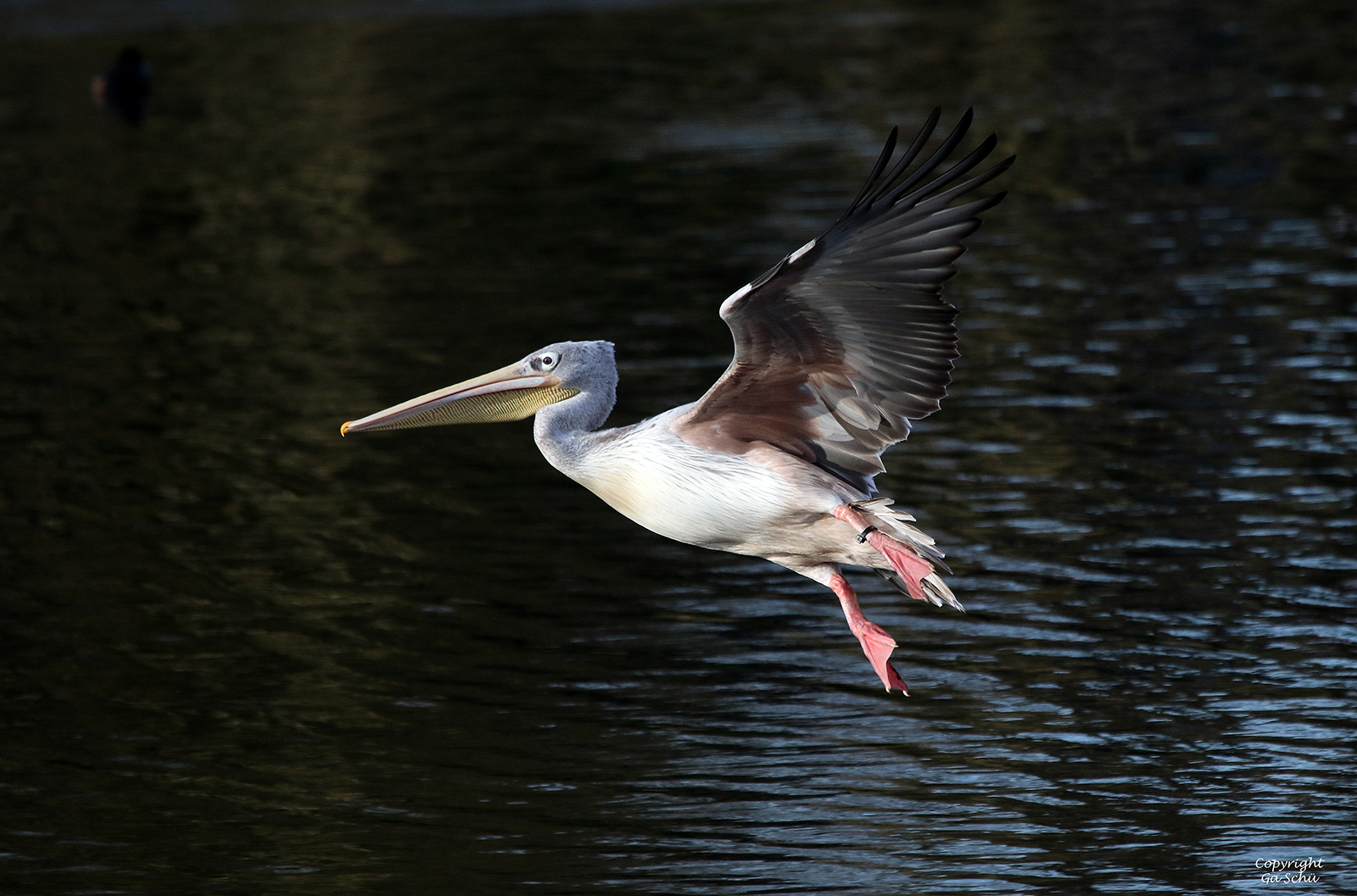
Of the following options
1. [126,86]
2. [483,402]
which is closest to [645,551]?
[483,402]

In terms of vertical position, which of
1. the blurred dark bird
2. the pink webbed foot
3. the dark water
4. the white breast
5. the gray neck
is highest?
the blurred dark bird

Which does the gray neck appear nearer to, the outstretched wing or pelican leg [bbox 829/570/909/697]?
the outstretched wing

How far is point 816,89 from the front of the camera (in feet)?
79.2

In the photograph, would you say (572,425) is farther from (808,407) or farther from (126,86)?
(126,86)

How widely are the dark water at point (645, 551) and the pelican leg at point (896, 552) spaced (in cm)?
97

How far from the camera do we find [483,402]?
23.8 feet

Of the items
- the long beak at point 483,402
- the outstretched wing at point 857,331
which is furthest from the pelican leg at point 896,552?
the long beak at point 483,402

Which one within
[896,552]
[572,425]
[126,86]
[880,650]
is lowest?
[880,650]

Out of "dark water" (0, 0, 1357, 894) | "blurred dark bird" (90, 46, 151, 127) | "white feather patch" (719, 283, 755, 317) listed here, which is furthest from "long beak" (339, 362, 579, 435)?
"blurred dark bird" (90, 46, 151, 127)

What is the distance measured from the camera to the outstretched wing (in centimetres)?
621

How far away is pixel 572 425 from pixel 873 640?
4.37 feet

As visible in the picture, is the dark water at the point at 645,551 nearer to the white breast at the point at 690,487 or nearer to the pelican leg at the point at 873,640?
the pelican leg at the point at 873,640

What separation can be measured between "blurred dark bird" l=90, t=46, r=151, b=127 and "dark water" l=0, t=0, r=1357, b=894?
2012mm

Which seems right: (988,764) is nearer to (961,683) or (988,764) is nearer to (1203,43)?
(961,683)
